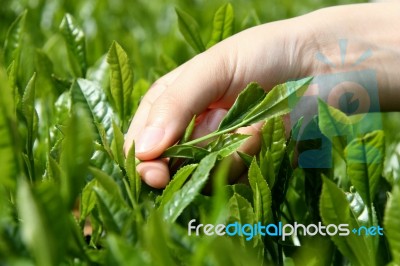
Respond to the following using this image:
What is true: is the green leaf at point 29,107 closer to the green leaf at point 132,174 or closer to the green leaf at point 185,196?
the green leaf at point 132,174

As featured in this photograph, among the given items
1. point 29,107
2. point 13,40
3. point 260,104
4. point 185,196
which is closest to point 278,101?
point 260,104

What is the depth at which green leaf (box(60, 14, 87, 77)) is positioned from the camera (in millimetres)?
1657

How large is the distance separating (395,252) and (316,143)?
49cm

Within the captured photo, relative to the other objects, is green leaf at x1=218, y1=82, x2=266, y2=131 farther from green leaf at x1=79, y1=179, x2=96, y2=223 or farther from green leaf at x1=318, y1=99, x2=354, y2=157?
green leaf at x1=79, y1=179, x2=96, y2=223

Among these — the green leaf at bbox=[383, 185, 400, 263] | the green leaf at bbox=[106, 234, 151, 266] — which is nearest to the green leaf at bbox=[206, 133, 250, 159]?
the green leaf at bbox=[383, 185, 400, 263]

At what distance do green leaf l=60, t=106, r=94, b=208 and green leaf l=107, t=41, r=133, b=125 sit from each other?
24.7 inches

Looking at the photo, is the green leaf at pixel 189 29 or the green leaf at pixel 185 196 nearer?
the green leaf at pixel 185 196

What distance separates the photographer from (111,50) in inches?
Answer: 52.7

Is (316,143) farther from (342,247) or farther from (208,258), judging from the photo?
(208,258)

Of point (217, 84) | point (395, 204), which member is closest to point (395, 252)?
point (395, 204)

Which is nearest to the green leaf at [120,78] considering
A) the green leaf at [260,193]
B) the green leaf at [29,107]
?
the green leaf at [29,107]

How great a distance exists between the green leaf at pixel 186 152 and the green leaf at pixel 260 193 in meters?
0.15

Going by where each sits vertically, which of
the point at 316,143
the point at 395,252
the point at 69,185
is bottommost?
the point at 316,143

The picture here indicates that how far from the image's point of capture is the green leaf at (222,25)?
1.67m
